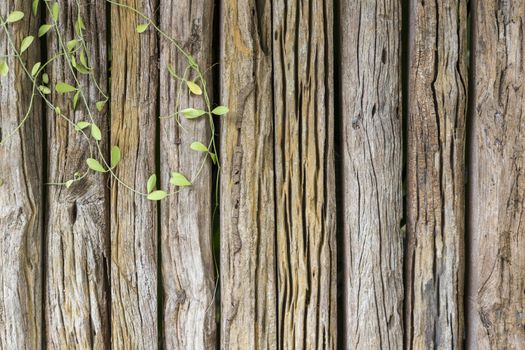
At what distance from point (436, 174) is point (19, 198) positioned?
1132mm

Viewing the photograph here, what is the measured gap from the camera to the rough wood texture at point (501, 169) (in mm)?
1408

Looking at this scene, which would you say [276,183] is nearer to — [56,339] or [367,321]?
[367,321]

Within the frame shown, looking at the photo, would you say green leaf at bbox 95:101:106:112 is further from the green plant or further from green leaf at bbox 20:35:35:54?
green leaf at bbox 20:35:35:54

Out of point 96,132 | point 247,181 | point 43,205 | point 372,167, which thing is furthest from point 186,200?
point 372,167

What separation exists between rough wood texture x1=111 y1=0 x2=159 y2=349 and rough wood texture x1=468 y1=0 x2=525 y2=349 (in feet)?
2.94

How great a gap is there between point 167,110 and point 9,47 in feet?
1.49

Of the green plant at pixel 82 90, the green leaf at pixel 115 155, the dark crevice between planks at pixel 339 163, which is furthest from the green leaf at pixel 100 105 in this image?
the dark crevice between planks at pixel 339 163

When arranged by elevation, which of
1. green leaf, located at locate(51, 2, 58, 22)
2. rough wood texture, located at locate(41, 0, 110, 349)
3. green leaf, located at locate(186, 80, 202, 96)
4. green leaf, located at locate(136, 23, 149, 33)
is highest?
green leaf, located at locate(51, 2, 58, 22)

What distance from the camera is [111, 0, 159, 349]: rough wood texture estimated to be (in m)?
1.45

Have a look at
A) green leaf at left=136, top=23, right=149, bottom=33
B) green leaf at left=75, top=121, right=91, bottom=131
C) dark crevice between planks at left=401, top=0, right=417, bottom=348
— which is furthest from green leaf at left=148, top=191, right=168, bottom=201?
dark crevice between planks at left=401, top=0, right=417, bottom=348

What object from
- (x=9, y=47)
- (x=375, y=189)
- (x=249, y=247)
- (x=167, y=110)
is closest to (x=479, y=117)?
(x=375, y=189)

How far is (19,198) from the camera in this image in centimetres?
143

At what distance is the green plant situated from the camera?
1.41 metres

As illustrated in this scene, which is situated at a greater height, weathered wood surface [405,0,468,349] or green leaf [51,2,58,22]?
green leaf [51,2,58,22]
